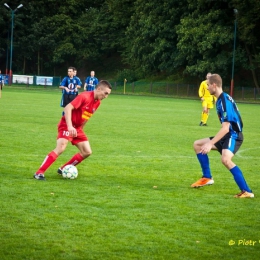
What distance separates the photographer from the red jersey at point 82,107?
10.2 m

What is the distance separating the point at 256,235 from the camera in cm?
733

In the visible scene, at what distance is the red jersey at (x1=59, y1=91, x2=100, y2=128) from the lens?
10.2 meters

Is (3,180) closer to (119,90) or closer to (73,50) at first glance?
(119,90)

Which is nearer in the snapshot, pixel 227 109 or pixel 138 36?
pixel 227 109

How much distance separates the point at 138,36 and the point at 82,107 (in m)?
56.4

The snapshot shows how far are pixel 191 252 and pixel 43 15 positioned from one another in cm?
7627

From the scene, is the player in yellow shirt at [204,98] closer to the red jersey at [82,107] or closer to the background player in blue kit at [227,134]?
the red jersey at [82,107]

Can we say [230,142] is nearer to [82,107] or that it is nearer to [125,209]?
[125,209]

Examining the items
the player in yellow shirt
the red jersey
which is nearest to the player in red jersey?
the red jersey

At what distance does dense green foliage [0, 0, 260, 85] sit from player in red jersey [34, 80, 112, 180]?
4742cm

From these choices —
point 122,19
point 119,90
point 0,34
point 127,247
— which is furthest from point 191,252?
point 0,34

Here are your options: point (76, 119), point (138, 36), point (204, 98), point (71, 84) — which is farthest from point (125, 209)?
point (138, 36)

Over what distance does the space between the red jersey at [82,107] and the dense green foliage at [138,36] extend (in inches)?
1870

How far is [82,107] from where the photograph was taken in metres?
10.4
